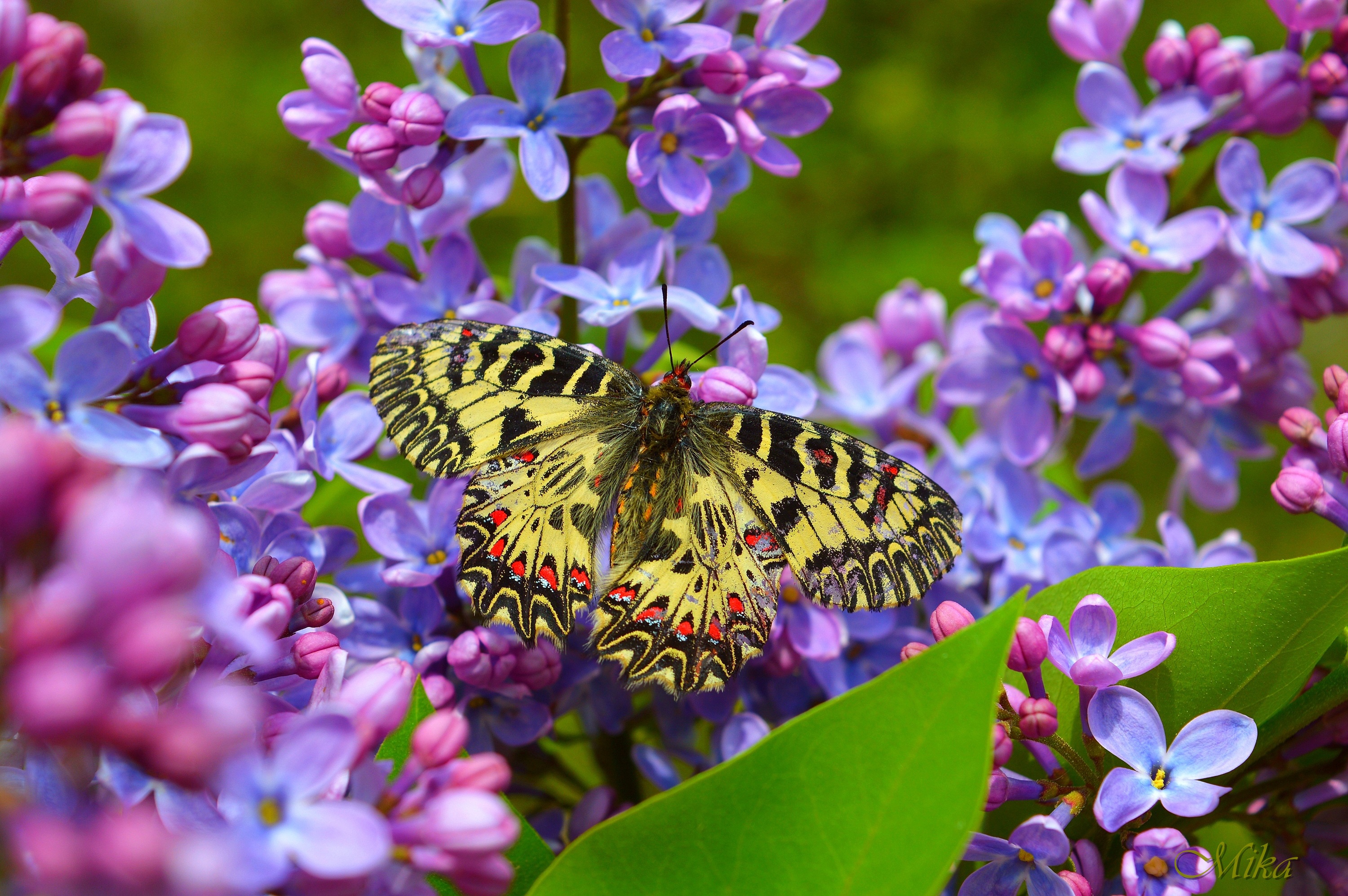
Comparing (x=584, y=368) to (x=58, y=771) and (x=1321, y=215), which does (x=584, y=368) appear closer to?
(x=58, y=771)

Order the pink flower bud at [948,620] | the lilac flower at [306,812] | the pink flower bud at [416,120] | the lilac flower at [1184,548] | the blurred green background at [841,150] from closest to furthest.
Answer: the lilac flower at [306,812] → the pink flower bud at [948,620] → the pink flower bud at [416,120] → the lilac flower at [1184,548] → the blurred green background at [841,150]

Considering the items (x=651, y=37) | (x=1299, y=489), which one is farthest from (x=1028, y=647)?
(x=651, y=37)

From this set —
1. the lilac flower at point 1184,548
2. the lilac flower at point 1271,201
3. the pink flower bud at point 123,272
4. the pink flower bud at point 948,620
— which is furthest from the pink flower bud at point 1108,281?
the pink flower bud at point 123,272

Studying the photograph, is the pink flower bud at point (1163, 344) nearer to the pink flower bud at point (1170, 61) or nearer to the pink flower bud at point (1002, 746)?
the pink flower bud at point (1170, 61)

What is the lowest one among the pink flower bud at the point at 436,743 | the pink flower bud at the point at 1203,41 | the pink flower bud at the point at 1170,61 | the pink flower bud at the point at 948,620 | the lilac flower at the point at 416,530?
the lilac flower at the point at 416,530

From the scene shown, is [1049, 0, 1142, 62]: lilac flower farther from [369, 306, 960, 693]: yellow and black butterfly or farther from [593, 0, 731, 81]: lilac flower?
[369, 306, 960, 693]: yellow and black butterfly
